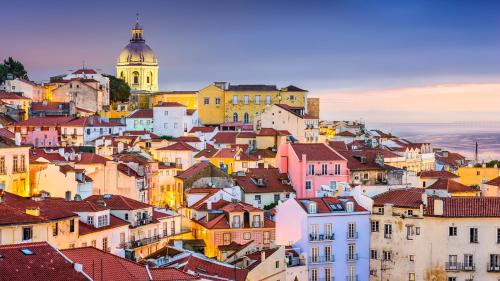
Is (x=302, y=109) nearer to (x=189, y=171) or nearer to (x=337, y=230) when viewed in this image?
(x=189, y=171)

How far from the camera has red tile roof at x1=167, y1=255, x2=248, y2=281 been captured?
38.7m

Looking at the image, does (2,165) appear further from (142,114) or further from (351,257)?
(142,114)

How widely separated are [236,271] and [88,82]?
6447 centimetres

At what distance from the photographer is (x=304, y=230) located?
49344 mm

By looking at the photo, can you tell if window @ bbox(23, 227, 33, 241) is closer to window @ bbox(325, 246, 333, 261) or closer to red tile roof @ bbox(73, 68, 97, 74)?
window @ bbox(325, 246, 333, 261)

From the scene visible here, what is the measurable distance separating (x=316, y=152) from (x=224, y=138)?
876 inches

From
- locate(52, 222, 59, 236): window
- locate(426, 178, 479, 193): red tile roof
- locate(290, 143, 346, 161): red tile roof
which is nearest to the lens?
locate(52, 222, 59, 236): window

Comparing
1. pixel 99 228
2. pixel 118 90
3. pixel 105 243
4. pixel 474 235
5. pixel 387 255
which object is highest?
pixel 118 90

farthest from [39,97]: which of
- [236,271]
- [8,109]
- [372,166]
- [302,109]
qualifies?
[236,271]

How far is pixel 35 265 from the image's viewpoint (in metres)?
29.5

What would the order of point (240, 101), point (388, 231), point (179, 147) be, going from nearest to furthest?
point (388, 231) < point (179, 147) < point (240, 101)

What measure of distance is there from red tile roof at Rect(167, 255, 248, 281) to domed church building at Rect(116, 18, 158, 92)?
3470 inches

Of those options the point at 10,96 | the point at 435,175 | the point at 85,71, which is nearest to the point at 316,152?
the point at 435,175

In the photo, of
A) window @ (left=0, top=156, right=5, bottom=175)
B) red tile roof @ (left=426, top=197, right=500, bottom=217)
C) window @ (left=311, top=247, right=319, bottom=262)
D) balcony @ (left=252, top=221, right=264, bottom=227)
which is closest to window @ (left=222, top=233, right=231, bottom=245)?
balcony @ (left=252, top=221, right=264, bottom=227)
